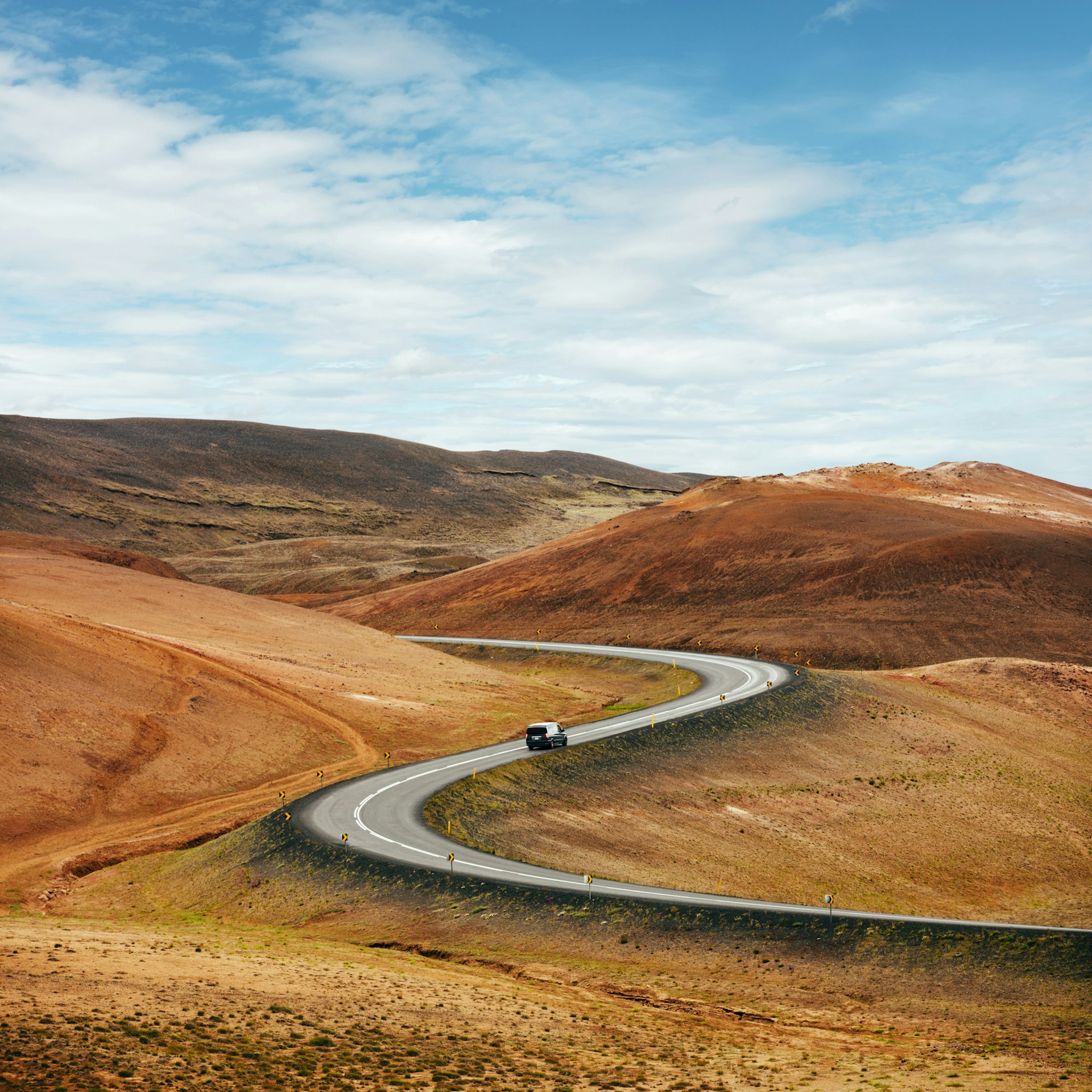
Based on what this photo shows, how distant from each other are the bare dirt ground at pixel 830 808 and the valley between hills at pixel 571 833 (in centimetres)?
19

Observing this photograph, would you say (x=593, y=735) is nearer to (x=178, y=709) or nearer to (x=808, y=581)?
(x=178, y=709)

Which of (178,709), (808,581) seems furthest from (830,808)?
(808,581)

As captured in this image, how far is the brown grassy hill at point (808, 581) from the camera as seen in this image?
7831cm

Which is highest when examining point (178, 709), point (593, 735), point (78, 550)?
point (78, 550)

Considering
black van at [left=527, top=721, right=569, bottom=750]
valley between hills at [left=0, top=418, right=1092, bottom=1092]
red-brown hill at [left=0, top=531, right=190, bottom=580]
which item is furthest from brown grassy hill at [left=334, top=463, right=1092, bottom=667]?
black van at [left=527, top=721, right=569, bottom=750]

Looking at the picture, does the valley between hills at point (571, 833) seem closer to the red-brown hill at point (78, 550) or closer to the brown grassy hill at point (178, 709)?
the brown grassy hill at point (178, 709)

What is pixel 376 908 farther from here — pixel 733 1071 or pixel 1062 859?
pixel 1062 859

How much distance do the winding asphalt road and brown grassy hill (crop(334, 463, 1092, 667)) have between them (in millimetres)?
A: 29205

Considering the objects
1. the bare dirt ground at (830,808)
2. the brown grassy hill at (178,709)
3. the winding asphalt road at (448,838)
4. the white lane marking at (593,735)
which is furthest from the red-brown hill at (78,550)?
the bare dirt ground at (830,808)

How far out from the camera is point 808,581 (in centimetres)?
9088

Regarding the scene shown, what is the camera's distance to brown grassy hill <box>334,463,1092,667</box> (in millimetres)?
78312

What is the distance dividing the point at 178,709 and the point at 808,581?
6243 cm

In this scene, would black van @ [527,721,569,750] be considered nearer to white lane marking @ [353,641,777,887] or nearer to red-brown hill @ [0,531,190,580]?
white lane marking @ [353,641,777,887]

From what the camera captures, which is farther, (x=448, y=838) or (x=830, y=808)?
(x=830, y=808)
